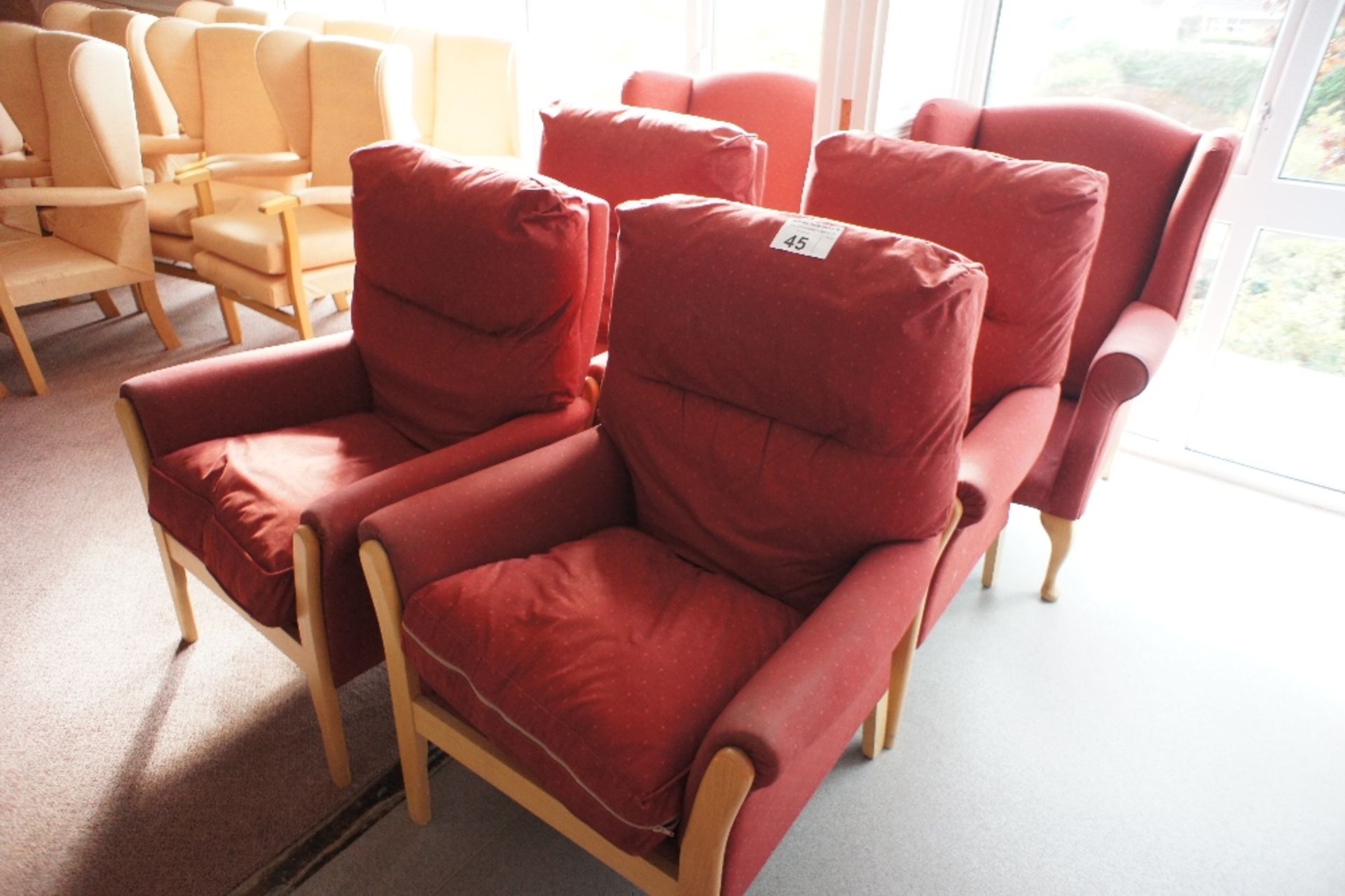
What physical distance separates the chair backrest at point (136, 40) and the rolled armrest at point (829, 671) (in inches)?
160

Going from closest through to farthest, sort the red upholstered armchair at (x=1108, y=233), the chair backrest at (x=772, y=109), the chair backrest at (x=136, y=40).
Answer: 1. the red upholstered armchair at (x=1108, y=233)
2. the chair backrest at (x=772, y=109)
3. the chair backrest at (x=136, y=40)

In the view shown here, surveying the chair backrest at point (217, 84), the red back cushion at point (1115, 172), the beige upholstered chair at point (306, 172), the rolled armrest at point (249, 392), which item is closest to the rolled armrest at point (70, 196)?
the beige upholstered chair at point (306, 172)

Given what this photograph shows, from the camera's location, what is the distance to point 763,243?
129 cm

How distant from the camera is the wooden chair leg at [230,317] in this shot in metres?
3.16

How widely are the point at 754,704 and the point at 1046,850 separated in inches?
33.8

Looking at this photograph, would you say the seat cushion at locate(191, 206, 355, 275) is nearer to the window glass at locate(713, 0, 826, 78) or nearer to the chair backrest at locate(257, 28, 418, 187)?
the chair backrest at locate(257, 28, 418, 187)

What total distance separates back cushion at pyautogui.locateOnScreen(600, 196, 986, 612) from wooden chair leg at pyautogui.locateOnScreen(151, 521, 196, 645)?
1.01m

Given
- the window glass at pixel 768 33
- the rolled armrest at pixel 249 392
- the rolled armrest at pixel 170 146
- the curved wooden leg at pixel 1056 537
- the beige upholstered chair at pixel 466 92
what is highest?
the window glass at pixel 768 33

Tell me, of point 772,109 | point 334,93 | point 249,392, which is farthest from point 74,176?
point 772,109

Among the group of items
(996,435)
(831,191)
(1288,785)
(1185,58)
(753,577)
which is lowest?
(1288,785)

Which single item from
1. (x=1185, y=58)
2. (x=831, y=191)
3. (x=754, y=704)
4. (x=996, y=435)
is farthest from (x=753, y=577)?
(x=1185, y=58)

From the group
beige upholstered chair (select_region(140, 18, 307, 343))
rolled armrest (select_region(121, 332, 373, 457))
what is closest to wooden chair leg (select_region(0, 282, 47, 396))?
beige upholstered chair (select_region(140, 18, 307, 343))

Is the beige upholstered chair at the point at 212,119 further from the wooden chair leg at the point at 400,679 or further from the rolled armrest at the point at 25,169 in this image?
the wooden chair leg at the point at 400,679

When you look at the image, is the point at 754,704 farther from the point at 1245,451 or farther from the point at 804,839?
the point at 1245,451
